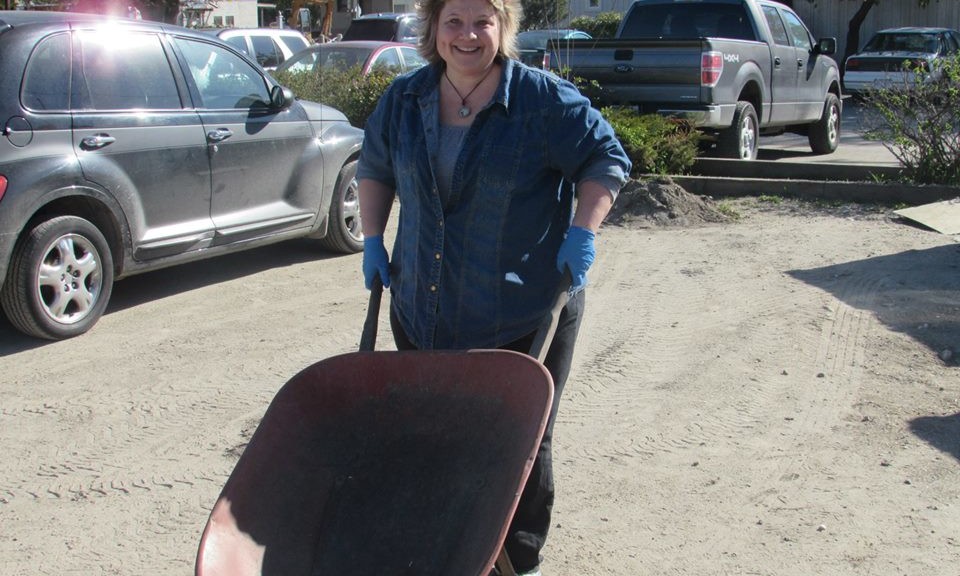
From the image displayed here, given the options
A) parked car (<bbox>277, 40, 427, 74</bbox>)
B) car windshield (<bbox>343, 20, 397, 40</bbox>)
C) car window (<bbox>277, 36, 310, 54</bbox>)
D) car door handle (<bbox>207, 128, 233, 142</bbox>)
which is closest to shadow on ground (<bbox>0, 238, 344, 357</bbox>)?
car door handle (<bbox>207, 128, 233, 142</bbox>)

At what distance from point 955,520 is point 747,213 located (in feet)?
20.4

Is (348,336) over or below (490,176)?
below

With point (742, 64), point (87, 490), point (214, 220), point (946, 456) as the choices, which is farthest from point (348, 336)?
point (742, 64)

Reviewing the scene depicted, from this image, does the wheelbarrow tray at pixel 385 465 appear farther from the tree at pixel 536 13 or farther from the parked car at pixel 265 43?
the tree at pixel 536 13

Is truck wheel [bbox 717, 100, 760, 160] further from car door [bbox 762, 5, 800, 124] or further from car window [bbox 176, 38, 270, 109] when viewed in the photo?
car window [bbox 176, 38, 270, 109]

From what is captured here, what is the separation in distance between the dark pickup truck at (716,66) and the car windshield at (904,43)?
43.5 ft

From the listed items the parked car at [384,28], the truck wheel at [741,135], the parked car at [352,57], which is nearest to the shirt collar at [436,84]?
the truck wheel at [741,135]

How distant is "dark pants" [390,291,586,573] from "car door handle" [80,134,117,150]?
12.4 feet

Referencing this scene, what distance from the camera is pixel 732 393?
5.38 metres

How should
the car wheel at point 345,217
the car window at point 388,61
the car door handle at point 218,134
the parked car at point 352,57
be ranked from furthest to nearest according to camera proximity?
the parked car at point 352,57 < the car window at point 388,61 < the car wheel at point 345,217 < the car door handle at point 218,134

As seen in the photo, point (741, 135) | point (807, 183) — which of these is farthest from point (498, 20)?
point (741, 135)

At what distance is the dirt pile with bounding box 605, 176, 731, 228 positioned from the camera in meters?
9.55

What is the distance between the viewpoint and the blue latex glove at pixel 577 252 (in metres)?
3.12

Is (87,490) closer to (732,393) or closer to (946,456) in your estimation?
(732,393)
